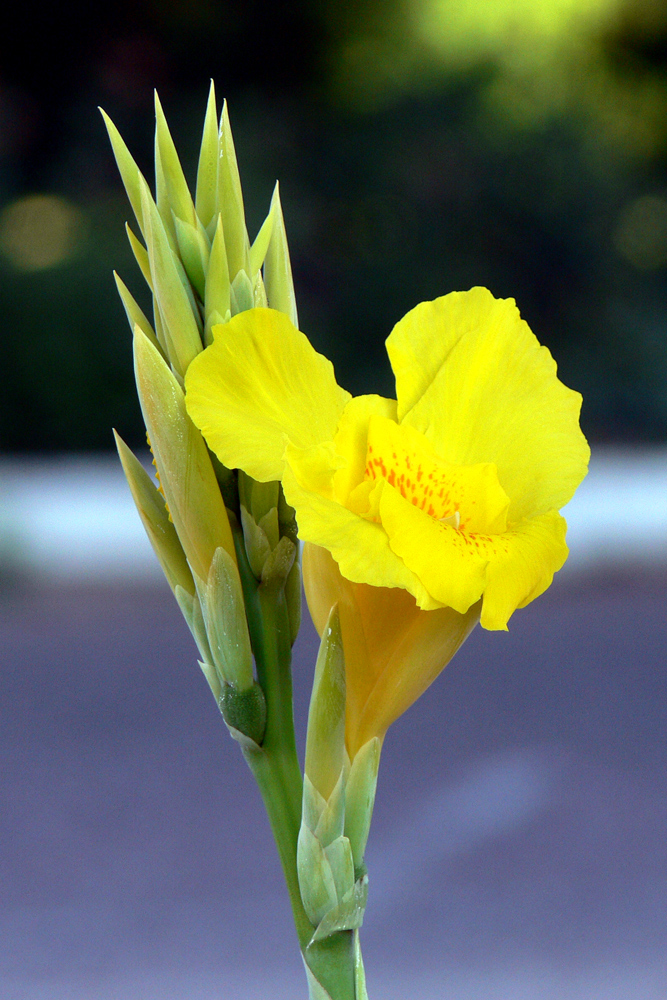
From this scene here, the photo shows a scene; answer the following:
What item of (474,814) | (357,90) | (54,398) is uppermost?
(357,90)

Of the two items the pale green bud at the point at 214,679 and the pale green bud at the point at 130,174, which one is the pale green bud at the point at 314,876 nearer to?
the pale green bud at the point at 214,679

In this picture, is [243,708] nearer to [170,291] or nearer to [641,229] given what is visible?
[170,291]

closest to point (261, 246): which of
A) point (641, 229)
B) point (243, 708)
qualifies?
point (243, 708)

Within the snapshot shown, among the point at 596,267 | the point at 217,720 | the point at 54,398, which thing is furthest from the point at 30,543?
the point at 596,267

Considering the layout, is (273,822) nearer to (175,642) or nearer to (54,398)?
(175,642)

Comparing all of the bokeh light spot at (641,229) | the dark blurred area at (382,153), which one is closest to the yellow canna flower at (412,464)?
the dark blurred area at (382,153)

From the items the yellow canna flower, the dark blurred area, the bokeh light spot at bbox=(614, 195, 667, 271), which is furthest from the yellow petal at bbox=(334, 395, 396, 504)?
the bokeh light spot at bbox=(614, 195, 667, 271)
